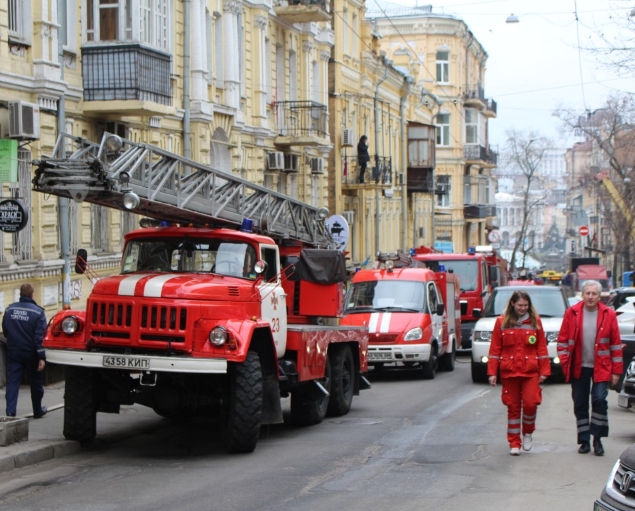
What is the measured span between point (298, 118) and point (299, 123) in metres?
0.19

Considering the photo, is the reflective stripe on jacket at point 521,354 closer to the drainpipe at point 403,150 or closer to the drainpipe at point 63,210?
the drainpipe at point 63,210

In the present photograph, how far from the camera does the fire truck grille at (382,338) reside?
21.4m

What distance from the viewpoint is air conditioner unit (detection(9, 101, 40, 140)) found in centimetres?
1794

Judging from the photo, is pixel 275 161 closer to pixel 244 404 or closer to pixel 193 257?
pixel 193 257

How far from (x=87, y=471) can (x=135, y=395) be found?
4.28ft

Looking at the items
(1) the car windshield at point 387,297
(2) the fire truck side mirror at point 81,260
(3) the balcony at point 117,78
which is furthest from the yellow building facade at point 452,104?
(2) the fire truck side mirror at point 81,260

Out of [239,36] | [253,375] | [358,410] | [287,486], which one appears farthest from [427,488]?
[239,36]

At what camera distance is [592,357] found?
11797mm

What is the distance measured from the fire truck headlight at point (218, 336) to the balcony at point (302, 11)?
23.2m

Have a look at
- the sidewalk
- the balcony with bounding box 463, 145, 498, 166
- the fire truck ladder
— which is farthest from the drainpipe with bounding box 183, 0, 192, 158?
the balcony with bounding box 463, 145, 498, 166

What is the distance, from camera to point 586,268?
64938 millimetres

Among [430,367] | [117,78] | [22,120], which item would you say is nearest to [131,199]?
[22,120]

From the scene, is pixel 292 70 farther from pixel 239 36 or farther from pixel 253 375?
pixel 253 375

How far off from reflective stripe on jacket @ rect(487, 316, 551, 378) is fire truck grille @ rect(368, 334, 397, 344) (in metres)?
9.37
